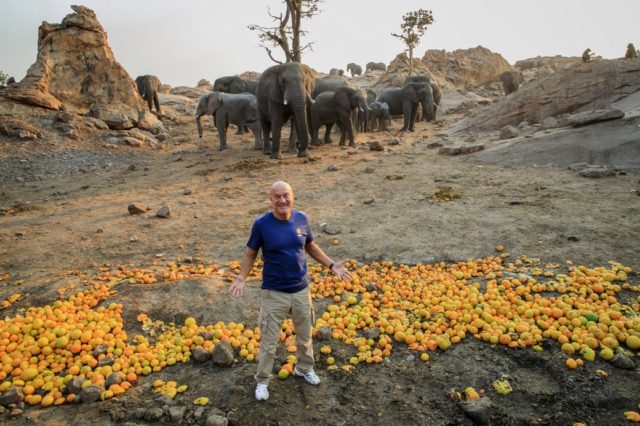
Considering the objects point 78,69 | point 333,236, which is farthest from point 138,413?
point 78,69

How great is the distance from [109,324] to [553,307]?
16.8ft

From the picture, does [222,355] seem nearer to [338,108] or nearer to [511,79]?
[338,108]

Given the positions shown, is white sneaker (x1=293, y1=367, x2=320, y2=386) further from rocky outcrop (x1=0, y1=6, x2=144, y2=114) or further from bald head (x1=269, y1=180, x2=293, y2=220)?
rocky outcrop (x1=0, y1=6, x2=144, y2=114)

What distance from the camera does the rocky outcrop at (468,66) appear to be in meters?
40.9

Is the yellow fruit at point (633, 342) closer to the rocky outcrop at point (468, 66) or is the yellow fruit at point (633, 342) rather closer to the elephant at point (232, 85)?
the elephant at point (232, 85)

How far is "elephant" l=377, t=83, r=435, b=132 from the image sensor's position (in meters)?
22.6

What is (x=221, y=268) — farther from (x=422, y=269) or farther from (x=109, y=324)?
(x=422, y=269)

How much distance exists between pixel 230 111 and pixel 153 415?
15.7 m

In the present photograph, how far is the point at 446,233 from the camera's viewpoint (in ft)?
22.9

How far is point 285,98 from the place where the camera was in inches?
530

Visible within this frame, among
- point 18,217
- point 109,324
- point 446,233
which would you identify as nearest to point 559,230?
point 446,233

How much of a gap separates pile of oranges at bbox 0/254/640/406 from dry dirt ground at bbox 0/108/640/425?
16 centimetres

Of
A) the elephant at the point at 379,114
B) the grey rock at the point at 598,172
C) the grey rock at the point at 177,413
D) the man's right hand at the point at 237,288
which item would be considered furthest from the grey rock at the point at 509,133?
the grey rock at the point at 177,413

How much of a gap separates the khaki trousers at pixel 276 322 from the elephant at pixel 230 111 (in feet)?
46.5
